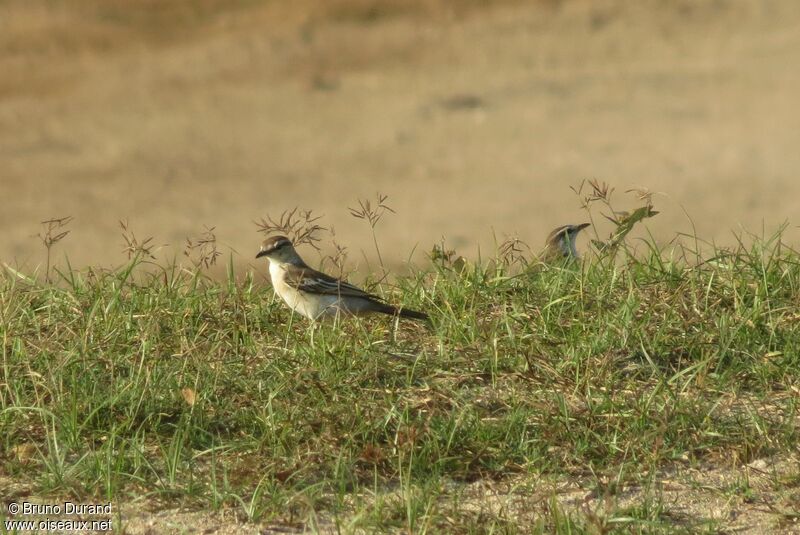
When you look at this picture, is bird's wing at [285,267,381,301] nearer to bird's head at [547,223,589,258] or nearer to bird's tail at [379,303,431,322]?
bird's tail at [379,303,431,322]

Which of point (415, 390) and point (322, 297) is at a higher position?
point (322, 297)

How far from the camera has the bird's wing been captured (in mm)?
7617

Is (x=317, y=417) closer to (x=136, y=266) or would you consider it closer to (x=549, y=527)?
(x=549, y=527)

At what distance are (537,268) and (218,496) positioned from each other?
10.2ft

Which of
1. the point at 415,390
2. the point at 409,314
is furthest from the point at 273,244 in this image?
the point at 415,390

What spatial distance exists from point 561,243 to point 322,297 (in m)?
2.00

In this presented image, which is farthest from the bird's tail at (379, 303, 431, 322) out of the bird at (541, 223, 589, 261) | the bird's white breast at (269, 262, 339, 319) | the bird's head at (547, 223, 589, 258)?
the bird's head at (547, 223, 589, 258)

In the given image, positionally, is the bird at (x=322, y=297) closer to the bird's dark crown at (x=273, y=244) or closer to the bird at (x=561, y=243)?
the bird's dark crown at (x=273, y=244)

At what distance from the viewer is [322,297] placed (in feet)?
25.4

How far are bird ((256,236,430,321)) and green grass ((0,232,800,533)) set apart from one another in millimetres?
102

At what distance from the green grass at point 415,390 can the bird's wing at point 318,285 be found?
208 millimetres

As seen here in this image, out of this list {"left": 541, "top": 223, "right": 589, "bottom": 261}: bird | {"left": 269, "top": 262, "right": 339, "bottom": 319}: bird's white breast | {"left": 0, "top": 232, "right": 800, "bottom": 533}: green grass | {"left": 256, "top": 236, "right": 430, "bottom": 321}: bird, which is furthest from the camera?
{"left": 541, "top": 223, "right": 589, "bottom": 261}: bird

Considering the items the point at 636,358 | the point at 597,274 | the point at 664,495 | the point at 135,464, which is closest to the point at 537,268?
the point at 597,274

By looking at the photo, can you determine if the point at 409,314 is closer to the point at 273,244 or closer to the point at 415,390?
the point at 415,390
